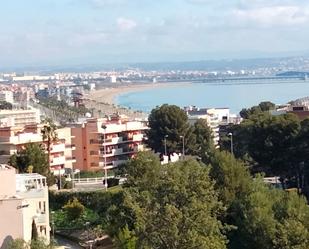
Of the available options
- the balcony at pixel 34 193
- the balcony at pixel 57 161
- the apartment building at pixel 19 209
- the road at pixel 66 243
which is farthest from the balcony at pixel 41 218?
the balcony at pixel 57 161

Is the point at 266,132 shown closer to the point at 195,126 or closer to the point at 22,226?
A: the point at 195,126

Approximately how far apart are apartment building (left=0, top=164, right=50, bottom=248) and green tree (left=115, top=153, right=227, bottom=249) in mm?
2450

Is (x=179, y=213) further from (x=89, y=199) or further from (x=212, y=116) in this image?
(x=212, y=116)

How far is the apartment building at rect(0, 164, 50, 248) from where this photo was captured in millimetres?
18953

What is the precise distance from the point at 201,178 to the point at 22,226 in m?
4.26

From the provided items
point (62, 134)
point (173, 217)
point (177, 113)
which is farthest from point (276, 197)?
point (62, 134)

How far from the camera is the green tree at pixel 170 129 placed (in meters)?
41.9

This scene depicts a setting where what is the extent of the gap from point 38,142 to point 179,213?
25434 mm

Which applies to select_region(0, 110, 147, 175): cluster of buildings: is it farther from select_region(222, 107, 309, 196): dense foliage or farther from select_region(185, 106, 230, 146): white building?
select_region(222, 107, 309, 196): dense foliage

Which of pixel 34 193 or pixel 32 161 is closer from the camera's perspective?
pixel 34 193

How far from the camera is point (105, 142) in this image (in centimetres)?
4609

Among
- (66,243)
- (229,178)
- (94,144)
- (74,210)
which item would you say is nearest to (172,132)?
(94,144)

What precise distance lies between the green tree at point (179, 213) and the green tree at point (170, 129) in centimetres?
2266

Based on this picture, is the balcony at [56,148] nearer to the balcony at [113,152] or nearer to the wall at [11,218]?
the balcony at [113,152]
